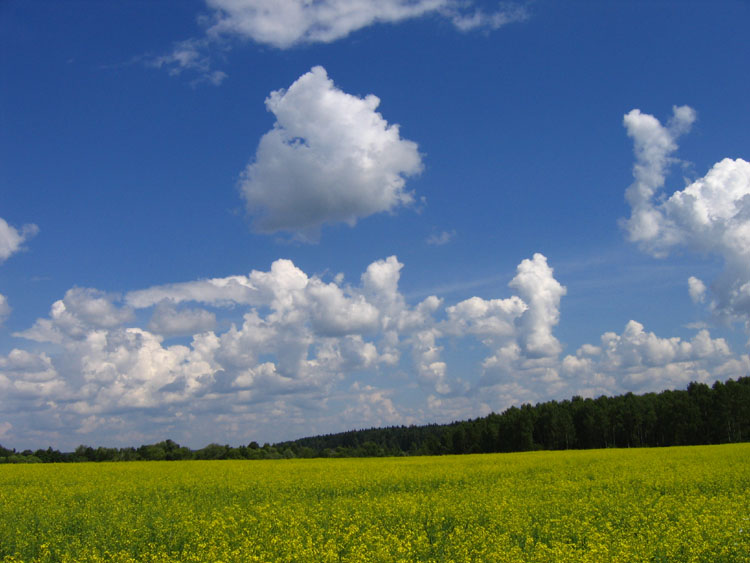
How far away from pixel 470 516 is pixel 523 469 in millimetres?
16967

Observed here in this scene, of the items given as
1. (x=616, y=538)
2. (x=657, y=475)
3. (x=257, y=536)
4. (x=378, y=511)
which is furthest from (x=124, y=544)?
(x=657, y=475)

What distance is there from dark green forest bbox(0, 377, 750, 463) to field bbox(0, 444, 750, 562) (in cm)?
4979

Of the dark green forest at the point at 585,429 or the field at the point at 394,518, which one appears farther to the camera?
the dark green forest at the point at 585,429

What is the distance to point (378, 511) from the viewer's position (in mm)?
17500

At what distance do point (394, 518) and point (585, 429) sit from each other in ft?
306

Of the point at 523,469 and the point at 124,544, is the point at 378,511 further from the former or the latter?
the point at 523,469

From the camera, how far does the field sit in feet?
38.2

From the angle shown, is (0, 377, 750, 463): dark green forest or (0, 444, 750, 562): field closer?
(0, 444, 750, 562): field

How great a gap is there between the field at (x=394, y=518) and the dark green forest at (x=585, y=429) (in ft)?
163

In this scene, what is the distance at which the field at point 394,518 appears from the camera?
38.2ft

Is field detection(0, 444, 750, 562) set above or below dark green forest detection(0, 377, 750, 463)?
above

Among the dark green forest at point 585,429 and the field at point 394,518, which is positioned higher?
A: the field at point 394,518

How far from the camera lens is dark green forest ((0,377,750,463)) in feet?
246

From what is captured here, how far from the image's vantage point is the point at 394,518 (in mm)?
16531
